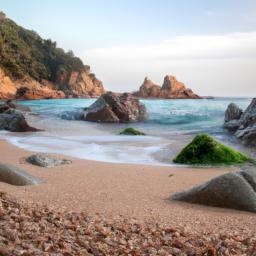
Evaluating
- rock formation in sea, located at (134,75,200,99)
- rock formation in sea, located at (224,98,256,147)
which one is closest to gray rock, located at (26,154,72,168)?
rock formation in sea, located at (224,98,256,147)

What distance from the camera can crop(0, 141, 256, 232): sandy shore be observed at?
382cm

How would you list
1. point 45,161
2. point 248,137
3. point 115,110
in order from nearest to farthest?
point 45,161 → point 248,137 → point 115,110

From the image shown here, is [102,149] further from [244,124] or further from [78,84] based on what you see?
[78,84]

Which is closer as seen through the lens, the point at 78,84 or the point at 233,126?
the point at 233,126

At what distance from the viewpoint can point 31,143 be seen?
32.9 ft

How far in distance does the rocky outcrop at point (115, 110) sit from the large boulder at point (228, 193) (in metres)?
16.2

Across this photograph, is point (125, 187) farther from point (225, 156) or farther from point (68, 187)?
point (225, 156)

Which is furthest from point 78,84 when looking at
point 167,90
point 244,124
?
point 244,124

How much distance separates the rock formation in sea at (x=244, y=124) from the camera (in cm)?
1163

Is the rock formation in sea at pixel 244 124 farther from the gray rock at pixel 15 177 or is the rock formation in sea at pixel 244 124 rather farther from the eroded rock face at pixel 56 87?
the eroded rock face at pixel 56 87

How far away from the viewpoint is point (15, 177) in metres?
4.97

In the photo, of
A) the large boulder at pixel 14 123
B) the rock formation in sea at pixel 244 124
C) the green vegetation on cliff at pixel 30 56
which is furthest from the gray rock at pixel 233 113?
the green vegetation on cliff at pixel 30 56

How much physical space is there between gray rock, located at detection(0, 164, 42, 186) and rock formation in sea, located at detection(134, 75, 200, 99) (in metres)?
76.2

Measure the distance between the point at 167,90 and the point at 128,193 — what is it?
7874 centimetres
